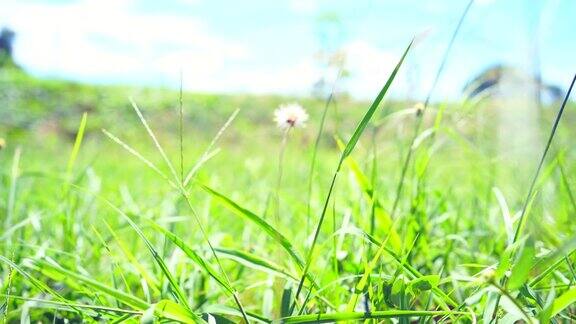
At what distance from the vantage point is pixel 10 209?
1.13 meters

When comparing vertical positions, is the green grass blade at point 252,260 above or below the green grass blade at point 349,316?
above

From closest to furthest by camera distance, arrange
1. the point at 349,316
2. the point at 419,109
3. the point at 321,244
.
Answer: the point at 349,316, the point at 321,244, the point at 419,109

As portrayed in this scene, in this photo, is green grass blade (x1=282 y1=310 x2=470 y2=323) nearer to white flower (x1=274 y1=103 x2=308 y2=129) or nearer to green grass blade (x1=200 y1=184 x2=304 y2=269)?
green grass blade (x1=200 y1=184 x2=304 y2=269)

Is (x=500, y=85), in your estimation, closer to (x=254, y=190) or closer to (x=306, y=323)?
(x=306, y=323)

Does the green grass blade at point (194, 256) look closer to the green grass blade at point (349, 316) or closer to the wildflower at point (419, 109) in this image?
the green grass blade at point (349, 316)

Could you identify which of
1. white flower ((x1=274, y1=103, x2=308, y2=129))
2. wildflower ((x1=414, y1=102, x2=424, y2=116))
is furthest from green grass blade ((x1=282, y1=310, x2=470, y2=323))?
wildflower ((x1=414, y1=102, x2=424, y2=116))

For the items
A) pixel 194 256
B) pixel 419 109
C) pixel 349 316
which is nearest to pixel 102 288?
pixel 194 256

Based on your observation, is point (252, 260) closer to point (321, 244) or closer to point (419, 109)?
point (321, 244)

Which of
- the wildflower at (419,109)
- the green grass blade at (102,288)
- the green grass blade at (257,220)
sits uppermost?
the wildflower at (419,109)

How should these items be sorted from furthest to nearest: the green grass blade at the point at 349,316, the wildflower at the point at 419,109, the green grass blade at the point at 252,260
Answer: the wildflower at the point at 419,109 < the green grass blade at the point at 252,260 < the green grass blade at the point at 349,316

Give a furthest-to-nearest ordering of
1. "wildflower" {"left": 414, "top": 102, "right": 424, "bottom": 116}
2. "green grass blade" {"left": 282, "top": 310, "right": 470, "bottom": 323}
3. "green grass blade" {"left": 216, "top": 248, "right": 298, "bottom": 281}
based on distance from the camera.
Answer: "wildflower" {"left": 414, "top": 102, "right": 424, "bottom": 116} → "green grass blade" {"left": 216, "top": 248, "right": 298, "bottom": 281} → "green grass blade" {"left": 282, "top": 310, "right": 470, "bottom": 323}

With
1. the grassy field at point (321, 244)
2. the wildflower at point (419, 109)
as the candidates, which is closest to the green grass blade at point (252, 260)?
the grassy field at point (321, 244)

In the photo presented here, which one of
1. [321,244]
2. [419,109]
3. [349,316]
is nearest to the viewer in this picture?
[349,316]

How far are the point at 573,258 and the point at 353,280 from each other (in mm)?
344
